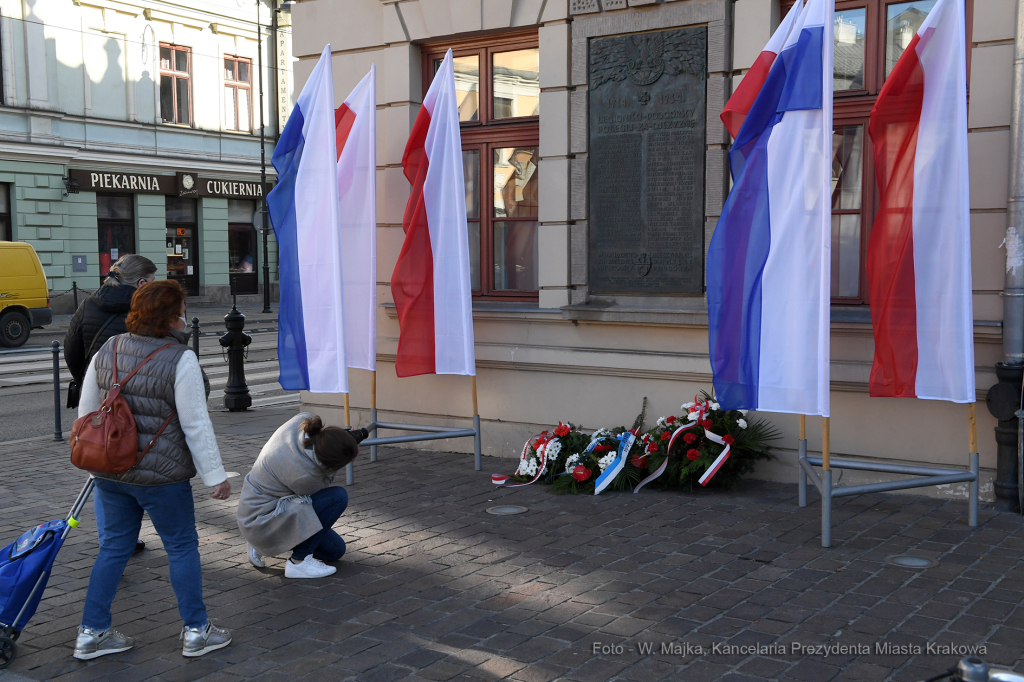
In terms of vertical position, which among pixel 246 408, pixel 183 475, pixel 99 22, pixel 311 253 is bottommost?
pixel 246 408

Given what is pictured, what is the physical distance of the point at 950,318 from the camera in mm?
5863

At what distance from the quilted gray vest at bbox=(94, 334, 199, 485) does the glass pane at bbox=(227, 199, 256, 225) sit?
30.9 metres

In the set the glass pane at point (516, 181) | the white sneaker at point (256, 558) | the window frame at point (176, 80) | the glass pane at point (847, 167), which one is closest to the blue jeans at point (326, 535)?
the white sneaker at point (256, 558)

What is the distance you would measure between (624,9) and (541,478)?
4.06 metres

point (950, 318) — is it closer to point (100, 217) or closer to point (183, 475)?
point (183, 475)

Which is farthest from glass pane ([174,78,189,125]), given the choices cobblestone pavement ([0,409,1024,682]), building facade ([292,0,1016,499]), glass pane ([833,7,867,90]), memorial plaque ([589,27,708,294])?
glass pane ([833,7,867,90])

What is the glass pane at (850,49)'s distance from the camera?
287 inches

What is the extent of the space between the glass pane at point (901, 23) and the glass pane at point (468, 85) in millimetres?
3773

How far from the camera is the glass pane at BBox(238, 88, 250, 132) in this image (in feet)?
110

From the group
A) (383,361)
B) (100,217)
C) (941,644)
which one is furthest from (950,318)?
(100,217)

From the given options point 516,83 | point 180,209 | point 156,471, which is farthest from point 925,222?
point 180,209

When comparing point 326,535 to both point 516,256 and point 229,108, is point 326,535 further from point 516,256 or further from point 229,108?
point 229,108

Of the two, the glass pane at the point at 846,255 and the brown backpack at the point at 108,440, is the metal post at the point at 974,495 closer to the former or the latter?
the glass pane at the point at 846,255

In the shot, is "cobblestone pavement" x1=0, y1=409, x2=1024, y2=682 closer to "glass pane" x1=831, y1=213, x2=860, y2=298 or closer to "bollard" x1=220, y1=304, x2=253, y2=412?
"glass pane" x1=831, y1=213, x2=860, y2=298
